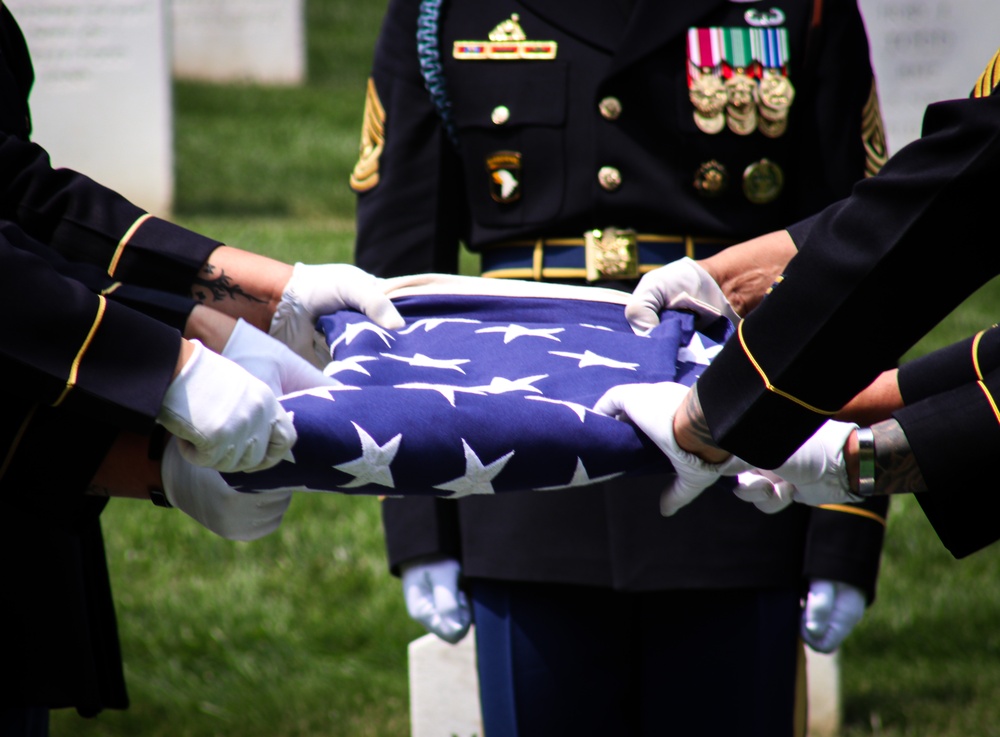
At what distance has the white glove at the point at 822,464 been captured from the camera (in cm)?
173

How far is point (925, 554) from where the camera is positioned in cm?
452

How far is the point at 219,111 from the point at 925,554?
22.6ft

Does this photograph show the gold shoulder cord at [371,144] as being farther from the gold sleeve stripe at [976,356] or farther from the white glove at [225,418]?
the gold sleeve stripe at [976,356]

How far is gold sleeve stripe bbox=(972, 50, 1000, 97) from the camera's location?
162 centimetres

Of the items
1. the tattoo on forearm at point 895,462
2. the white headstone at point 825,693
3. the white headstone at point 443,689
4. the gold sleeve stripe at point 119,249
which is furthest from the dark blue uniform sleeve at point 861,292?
the white headstone at point 825,693

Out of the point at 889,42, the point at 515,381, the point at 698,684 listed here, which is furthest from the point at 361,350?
the point at 889,42

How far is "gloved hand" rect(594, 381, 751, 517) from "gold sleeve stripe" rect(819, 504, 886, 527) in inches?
20.8

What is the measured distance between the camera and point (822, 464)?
174 cm

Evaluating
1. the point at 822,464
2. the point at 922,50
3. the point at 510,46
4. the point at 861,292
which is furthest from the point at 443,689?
the point at 922,50

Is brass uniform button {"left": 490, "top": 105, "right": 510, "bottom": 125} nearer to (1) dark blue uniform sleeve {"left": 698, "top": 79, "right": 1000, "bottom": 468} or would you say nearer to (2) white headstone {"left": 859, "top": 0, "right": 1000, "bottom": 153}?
(1) dark blue uniform sleeve {"left": 698, "top": 79, "right": 1000, "bottom": 468}

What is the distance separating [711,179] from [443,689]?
1.51 meters

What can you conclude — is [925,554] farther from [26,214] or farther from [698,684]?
[26,214]

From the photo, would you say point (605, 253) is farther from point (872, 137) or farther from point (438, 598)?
point (438, 598)

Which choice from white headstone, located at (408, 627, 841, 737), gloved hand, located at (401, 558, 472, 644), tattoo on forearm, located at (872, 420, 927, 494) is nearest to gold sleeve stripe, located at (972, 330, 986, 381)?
tattoo on forearm, located at (872, 420, 927, 494)
